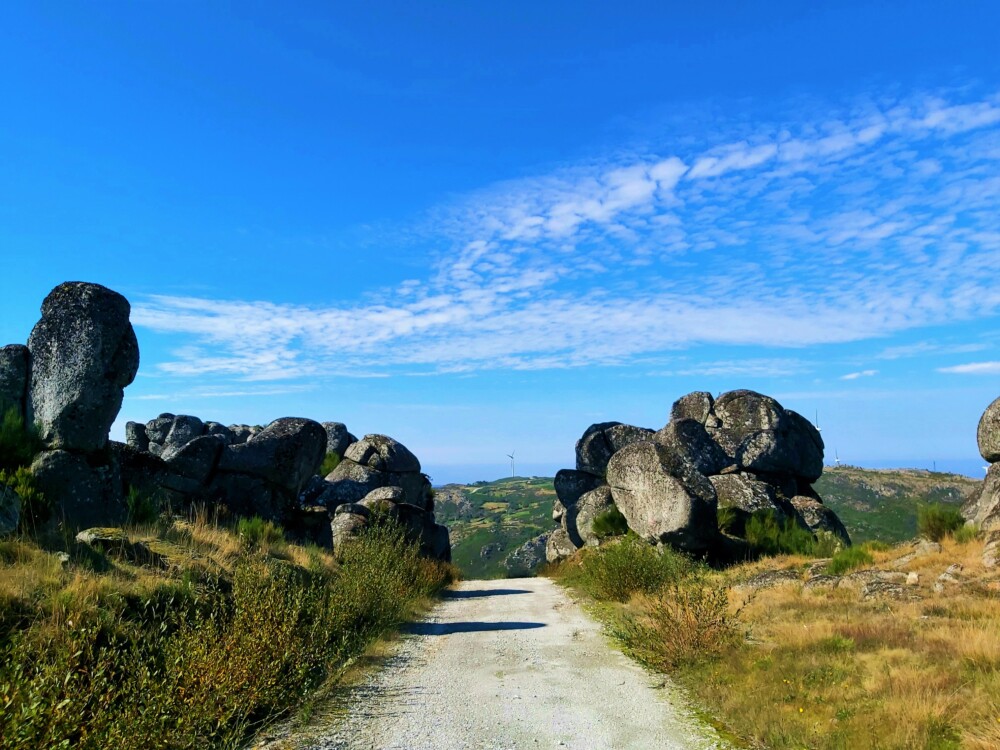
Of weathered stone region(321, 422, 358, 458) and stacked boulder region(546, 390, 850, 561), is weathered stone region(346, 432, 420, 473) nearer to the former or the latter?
weathered stone region(321, 422, 358, 458)

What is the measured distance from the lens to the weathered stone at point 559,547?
36.6 metres

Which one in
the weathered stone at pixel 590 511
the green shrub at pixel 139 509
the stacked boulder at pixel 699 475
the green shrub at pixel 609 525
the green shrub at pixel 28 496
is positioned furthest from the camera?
the weathered stone at pixel 590 511

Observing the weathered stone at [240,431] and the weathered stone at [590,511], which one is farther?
the weathered stone at [240,431]

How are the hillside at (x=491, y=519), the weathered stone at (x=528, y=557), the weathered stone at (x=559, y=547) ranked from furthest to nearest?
the hillside at (x=491, y=519)
the weathered stone at (x=528, y=557)
the weathered stone at (x=559, y=547)

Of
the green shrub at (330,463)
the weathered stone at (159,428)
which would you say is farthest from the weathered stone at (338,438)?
the weathered stone at (159,428)

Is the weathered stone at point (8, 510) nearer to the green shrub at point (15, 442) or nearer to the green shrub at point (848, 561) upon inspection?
the green shrub at point (15, 442)

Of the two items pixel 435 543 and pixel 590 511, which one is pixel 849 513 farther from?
pixel 435 543

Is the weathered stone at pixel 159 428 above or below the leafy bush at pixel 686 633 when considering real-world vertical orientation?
above

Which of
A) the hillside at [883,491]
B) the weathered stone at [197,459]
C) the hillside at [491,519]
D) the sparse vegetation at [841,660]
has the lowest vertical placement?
the hillside at [491,519]

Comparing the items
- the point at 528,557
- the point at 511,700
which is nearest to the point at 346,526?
the point at 511,700

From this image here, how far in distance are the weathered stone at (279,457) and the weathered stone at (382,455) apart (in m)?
12.6

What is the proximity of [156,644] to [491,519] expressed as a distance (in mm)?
119603

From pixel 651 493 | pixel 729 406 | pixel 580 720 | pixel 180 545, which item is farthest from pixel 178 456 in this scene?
pixel 729 406

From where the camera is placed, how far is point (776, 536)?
26.1 meters
